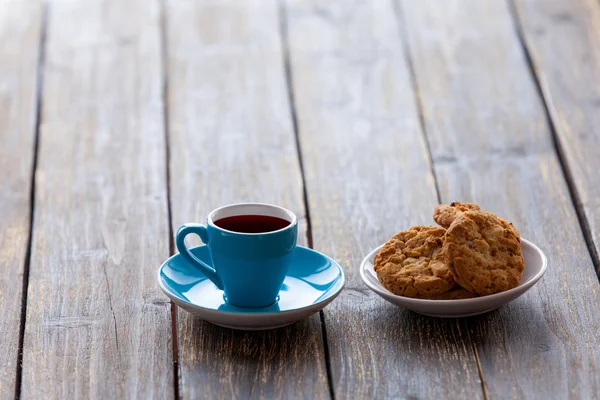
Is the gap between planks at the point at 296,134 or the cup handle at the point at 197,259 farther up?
the cup handle at the point at 197,259

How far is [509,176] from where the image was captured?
1.74 metres

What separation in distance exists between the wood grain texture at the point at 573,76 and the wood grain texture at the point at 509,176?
3 centimetres

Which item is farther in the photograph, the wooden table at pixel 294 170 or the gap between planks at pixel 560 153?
the gap between planks at pixel 560 153

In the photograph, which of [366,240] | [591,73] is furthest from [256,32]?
[366,240]

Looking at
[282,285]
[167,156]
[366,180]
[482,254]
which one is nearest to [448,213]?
[482,254]

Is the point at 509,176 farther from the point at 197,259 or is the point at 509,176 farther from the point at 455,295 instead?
the point at 197,259

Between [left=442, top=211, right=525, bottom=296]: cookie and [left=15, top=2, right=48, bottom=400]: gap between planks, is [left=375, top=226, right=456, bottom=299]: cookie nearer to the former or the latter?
[left=442, top=211, right=525, bottom=296]: cookie

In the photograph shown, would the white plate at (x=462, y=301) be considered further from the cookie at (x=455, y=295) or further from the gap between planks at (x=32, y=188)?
the gap between planks at (x=32, y=188)

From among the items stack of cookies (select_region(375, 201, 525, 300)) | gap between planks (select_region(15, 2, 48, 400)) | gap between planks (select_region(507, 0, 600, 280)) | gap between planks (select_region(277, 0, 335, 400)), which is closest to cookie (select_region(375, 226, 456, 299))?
stack of cookies (select_region(375, 201, 525, 300))

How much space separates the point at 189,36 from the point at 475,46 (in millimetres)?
730

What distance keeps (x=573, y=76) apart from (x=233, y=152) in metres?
0.86

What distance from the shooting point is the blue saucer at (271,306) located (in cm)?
115

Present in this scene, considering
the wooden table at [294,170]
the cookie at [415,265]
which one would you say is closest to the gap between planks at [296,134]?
the wooden table at [294,170]

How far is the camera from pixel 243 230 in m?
1.21
